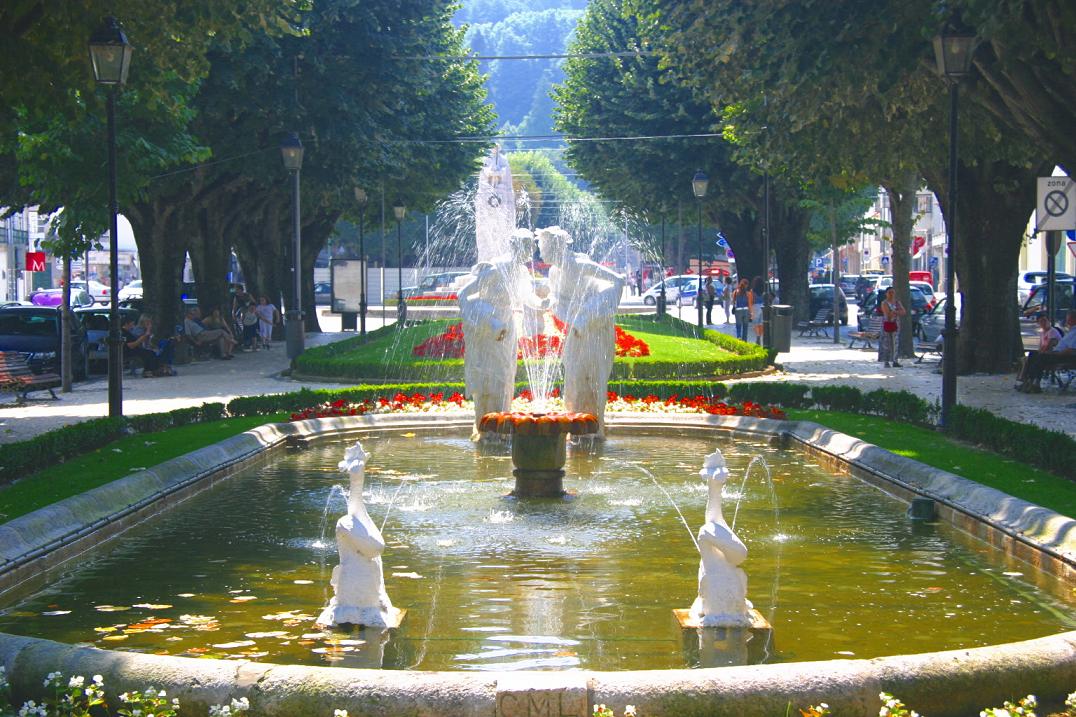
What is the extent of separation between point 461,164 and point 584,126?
4.63 m

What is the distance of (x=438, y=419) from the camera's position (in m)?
18.5

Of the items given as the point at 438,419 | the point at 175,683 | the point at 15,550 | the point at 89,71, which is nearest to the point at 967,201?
the point at 438,419

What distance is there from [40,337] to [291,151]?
631 centimetres

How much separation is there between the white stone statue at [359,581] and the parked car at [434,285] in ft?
191

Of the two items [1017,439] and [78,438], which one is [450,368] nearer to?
[78,438]

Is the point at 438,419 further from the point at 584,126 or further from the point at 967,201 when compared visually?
the point at 584,126

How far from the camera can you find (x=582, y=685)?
18.7ft

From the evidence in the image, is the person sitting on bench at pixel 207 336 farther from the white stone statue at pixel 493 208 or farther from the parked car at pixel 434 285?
the parked car at pixel 434 285

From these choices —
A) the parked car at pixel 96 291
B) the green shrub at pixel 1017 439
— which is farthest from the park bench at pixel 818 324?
the parked car at pixel 96 291

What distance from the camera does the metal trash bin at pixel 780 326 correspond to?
31.6m

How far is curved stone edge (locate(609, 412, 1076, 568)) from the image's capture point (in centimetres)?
952

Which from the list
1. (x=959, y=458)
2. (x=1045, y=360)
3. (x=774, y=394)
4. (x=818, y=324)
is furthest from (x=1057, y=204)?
(x=818, y=324)

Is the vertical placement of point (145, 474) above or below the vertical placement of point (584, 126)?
below

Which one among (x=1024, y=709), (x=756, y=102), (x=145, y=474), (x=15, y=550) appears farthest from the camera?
(x=756, y=102)
